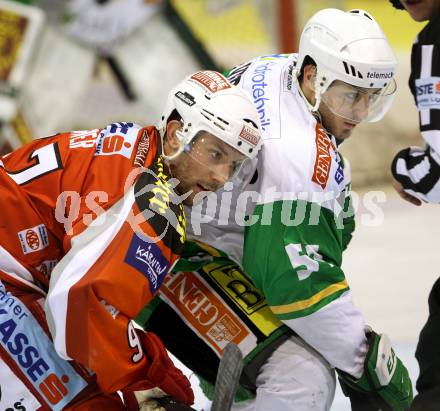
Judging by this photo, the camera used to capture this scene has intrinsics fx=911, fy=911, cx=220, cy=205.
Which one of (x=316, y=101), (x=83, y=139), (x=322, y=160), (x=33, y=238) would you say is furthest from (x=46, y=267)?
(x=316, y=101)

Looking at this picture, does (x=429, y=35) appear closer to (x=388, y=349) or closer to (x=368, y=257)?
(x=388, y=349)

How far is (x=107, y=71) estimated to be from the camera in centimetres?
600

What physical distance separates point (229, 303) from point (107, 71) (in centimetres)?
343

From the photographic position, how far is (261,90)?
9.32 ft

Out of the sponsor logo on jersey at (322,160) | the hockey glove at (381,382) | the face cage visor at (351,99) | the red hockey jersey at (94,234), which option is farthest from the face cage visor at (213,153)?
the hockey glove at (381,382)

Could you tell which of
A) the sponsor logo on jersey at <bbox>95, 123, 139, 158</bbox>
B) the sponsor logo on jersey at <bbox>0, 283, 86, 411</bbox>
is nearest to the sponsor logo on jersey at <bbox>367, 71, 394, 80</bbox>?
the sponsor logo on jersey at <bbox>95, 123, 139, 158</bbox>

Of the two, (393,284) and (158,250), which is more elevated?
(158,250)

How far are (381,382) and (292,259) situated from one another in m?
0.47

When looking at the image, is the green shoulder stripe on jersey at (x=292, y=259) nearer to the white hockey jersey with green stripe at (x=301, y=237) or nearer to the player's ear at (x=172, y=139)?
the white hockey jersey with green stripe at (x=301, y=237)

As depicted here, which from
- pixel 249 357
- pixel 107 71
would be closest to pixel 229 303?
pixel 249 357

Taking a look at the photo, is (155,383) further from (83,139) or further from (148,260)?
(83,139)

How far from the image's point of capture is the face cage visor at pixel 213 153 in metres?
2.55

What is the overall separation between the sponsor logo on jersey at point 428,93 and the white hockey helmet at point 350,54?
203 mm

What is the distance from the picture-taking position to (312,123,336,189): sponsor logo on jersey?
2.63 metres
